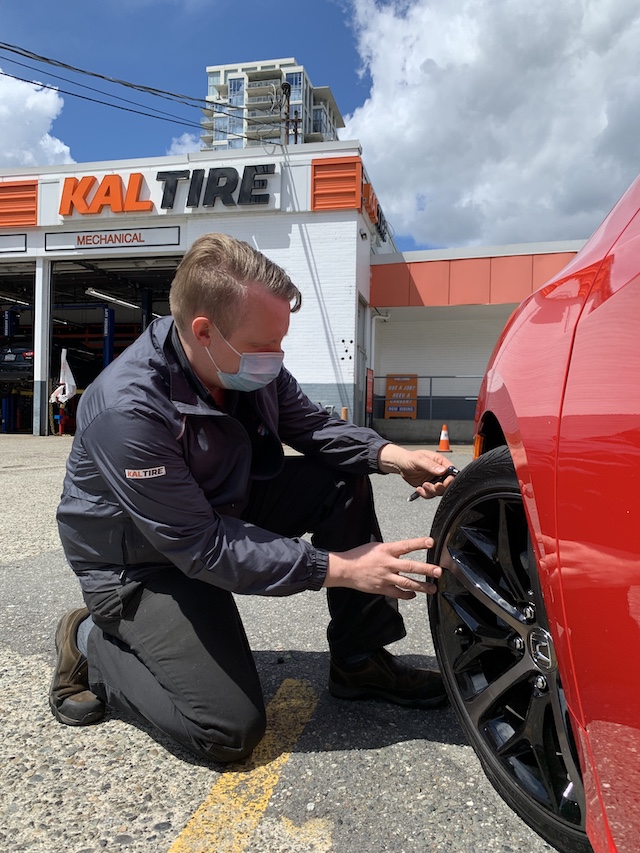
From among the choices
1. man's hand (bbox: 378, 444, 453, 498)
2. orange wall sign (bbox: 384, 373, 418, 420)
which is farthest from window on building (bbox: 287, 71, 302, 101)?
man's hand (bbox: 378, 444, 453, 498)

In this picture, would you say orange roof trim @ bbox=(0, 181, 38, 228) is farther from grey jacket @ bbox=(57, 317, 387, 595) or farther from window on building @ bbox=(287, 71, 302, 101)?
window on building @ bbox=(287, 71, 302, 101)

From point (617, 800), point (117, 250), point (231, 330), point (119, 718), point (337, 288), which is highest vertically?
point (117, 250)

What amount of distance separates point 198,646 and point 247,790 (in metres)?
0.38

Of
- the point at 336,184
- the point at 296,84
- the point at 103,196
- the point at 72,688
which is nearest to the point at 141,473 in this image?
A: the point at 72,688

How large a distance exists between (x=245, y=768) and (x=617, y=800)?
1046 millimetres

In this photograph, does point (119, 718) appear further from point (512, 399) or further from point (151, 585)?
point (512, 399)

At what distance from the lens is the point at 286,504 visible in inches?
87.7

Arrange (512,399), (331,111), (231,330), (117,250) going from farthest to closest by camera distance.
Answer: (331,111)
(117,250)
(231,330)
(512,399)

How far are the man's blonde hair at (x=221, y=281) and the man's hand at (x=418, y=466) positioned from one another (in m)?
0.68

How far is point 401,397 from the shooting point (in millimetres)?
18500

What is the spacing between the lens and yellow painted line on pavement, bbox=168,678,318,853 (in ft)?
4.54

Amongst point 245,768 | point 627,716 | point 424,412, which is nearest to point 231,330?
point 245,768

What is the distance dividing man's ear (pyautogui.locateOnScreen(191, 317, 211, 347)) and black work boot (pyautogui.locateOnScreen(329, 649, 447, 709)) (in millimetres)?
1120

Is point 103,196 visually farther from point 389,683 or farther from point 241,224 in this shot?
point 389,683
